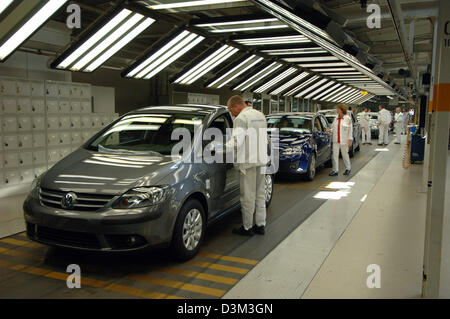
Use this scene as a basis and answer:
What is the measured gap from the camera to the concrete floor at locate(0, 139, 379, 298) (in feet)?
11.8

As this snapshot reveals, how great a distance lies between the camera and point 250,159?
4.88 meters

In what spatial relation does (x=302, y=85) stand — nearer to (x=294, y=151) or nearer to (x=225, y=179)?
(x=294, y=151)

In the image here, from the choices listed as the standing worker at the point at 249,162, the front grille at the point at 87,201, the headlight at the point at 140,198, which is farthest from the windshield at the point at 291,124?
the front grille at the point at 87,201

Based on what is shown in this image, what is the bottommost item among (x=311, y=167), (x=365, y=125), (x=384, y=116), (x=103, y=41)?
(x=311, y=167)

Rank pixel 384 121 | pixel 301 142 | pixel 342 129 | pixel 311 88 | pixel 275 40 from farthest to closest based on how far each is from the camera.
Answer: pixel 311 88, pixel 384 121, pixel 275 40, pixel 342 129, pixel 301 142

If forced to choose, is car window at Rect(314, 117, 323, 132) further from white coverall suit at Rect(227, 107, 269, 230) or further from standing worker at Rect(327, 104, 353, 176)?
white coverall suit at Rect(227, 107, 269, 230)

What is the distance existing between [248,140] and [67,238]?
2.36 metres

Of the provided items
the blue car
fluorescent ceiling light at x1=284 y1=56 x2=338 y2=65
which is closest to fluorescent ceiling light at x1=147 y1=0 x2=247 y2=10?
the blue car

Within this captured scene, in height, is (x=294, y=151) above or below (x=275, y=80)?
below

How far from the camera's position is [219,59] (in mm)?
12281

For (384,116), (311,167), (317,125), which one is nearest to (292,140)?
(311,167)
